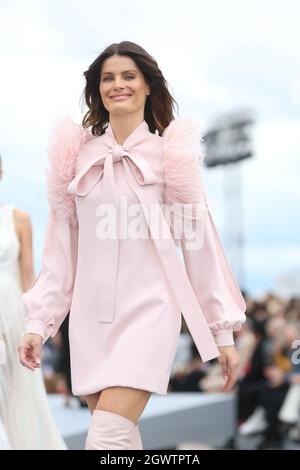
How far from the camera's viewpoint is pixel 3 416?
159 inches

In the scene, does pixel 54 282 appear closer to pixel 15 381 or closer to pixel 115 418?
pixel 115 418

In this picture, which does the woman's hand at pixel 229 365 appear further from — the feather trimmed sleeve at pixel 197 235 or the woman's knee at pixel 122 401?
the woman's knee at pixel 122 401

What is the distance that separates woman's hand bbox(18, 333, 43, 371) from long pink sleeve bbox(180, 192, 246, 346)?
502 millimetres

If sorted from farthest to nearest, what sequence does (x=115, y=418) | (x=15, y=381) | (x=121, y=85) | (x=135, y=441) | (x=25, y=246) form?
(x=25, y=246) → (x=15, y=381) → (x=121, y=85) → (x=135, y=441) → (x=115, y=418)

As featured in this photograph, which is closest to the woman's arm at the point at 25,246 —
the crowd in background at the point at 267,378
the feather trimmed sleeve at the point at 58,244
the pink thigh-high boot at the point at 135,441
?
the feather trimmed sleeve at the point at 58,244

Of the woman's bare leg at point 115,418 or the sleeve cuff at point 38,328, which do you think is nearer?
the woman's bare leg at point 115,418

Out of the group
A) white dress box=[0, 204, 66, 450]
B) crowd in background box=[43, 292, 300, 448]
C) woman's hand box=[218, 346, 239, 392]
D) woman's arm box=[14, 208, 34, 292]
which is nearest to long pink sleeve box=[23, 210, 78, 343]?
woman's hand box=[218, 346, 239, 392]

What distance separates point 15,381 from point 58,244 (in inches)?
60.7

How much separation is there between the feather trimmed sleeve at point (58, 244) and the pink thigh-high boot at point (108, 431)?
337 millimetres

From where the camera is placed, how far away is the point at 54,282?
2707 millimetres

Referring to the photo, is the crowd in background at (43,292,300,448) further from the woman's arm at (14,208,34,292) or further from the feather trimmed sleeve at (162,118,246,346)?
the feather trimmed sleeve at (162,118,246,346)

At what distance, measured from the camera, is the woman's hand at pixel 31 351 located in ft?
8.62

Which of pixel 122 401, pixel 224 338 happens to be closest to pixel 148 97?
pixel 224 338
